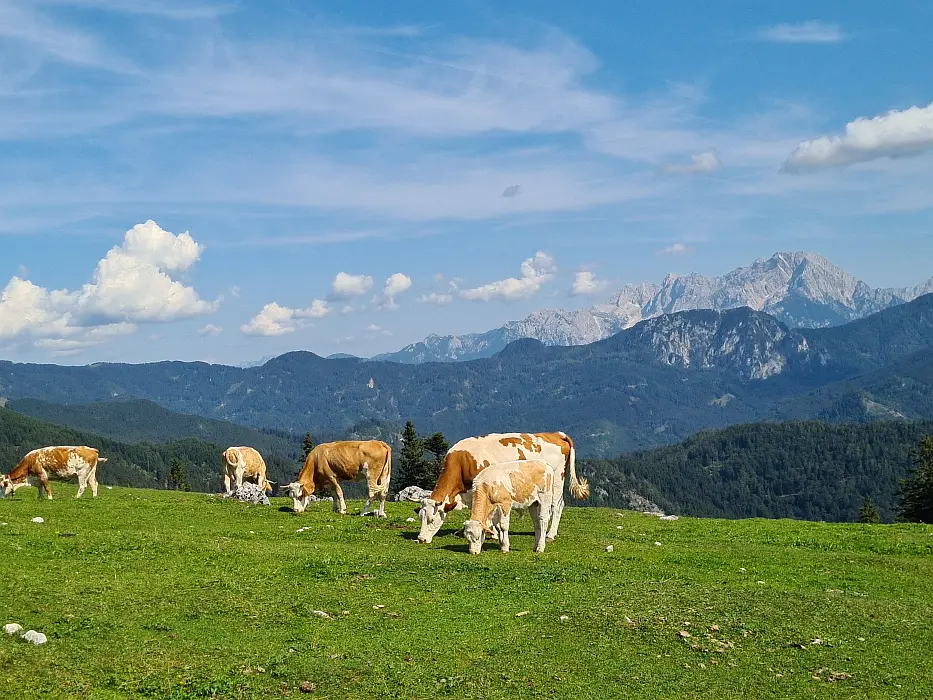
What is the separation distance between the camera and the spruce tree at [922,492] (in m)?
72.4

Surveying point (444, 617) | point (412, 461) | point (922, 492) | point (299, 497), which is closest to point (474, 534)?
point (444, 617)

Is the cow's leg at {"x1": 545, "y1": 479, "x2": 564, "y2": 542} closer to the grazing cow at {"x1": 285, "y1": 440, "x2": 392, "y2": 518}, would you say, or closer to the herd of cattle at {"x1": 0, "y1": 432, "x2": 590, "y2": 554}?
the herd of cattle at {"x1": 0, "y1": 432, "x2": 590, "y2": 554}

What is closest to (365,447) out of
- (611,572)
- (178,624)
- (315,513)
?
(315,513)

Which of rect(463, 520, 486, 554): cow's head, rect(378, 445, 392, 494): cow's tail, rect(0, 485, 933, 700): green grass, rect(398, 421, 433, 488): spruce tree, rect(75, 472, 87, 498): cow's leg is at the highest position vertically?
rect(378, 445, 392, 494): cow's tail

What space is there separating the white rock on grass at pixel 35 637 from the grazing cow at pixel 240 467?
29.9m

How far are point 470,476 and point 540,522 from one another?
339 cm

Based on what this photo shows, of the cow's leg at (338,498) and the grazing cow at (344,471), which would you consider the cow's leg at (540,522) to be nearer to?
the grazing cow at (344,471)

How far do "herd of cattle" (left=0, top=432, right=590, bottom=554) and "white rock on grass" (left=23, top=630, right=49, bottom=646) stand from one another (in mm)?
12700

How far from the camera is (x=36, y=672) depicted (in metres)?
12.7

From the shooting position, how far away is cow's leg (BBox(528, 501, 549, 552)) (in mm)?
25250

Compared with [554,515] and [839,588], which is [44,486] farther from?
[839,588]

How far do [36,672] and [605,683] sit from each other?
387 inches

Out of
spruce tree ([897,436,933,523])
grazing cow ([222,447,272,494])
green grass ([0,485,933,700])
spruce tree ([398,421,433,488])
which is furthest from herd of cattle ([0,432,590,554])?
spruce tree ([897,436,933,523])

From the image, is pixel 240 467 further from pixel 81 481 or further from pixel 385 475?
pixel 385 475
